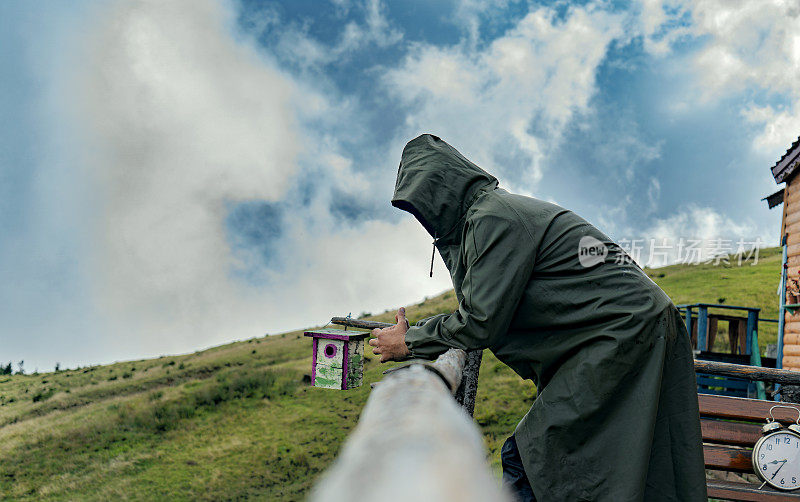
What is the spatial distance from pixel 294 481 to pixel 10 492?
763 centimetres

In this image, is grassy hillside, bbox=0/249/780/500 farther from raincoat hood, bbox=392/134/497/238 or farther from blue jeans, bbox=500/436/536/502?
raincoat hood, bbox=392/134/497/238

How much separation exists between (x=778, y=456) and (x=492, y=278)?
186 inches

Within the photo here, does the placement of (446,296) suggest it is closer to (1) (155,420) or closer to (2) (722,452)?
(1) (155,420)

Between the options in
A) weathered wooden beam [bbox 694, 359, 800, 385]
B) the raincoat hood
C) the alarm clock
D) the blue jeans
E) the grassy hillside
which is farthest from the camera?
the grassy hillside

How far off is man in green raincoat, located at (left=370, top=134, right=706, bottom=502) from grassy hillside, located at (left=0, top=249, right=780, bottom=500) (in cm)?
731

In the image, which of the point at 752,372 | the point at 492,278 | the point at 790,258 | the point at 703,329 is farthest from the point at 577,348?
the point at 790,258

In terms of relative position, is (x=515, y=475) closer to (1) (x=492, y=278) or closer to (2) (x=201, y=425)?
(1) (x=492, y=278)

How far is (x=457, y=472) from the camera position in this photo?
0.72 metres

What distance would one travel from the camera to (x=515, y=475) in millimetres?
2391

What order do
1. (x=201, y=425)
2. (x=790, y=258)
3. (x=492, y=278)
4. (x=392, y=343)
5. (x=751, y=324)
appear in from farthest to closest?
1. (x=201, y=425)
2. (x=751, y=324)
3. (x=790, y=258)
4. (x=392, y=343)
5. (x=492, y=278)

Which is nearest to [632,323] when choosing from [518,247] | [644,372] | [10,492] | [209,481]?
[644,372]

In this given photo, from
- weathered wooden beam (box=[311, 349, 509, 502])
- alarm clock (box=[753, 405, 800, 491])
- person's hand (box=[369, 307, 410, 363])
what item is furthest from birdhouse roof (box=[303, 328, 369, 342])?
alarm clock (box=[753, 405, 800, 491])

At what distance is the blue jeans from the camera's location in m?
2.31

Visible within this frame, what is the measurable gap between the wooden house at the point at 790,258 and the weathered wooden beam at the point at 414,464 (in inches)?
517
